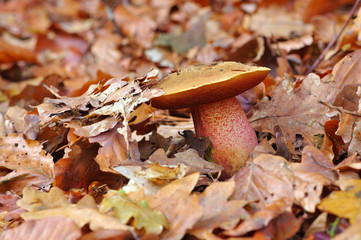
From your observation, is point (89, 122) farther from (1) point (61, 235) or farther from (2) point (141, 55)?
(2) point (141, 55)

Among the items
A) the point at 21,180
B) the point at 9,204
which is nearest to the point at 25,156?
the point at 21,180

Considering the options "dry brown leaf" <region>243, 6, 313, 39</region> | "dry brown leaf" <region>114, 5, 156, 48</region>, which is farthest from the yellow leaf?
"dry brown leaf" <region>114, 5, 156, 48</region>

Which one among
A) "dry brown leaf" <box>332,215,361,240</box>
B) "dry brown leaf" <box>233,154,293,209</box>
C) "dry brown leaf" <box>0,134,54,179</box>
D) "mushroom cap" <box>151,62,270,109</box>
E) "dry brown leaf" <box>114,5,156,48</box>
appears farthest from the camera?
"dry brown leaf" <box>114,5,156,48</box>

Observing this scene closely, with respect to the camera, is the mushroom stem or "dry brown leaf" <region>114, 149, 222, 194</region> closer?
"dry brown leaf" <region>114, 149, 222, 194</region>

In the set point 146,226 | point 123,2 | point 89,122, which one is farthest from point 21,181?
point 123,2

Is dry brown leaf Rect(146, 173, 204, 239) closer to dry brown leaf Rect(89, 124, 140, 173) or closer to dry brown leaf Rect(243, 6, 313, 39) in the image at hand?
dry brown leaf Rect(89, 124, 140, 173)

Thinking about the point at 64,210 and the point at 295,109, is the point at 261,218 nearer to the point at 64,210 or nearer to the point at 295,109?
the point at 64,210
